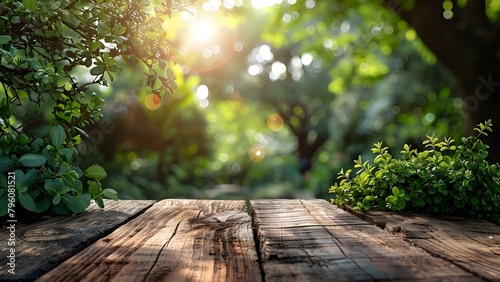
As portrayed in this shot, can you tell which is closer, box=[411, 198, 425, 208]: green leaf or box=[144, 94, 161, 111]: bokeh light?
box=[411, 198, 425, 208]: green leaf

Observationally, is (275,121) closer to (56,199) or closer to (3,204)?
(56,199)

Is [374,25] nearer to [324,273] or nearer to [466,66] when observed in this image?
[466,66]

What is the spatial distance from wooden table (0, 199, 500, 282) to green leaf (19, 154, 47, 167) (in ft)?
0.83

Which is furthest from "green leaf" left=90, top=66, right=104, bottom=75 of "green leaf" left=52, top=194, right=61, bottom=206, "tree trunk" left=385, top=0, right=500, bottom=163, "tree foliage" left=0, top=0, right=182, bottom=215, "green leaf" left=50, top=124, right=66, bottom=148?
"tree trunk" left=385, top=0, right=500, bottom=163

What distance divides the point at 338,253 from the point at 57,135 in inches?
56.7

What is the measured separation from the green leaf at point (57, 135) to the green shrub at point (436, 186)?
152cm

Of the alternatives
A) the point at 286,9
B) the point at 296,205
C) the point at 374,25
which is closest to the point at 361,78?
the point at 374,25

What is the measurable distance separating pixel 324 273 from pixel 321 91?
31499 millimetres

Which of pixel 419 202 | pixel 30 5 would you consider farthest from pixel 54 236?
pixel 419 202

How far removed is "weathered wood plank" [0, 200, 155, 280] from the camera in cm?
142

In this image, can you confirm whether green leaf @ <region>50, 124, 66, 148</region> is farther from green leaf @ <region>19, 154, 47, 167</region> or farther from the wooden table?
the wooden table

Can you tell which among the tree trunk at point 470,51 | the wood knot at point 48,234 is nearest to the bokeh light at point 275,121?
the tree trunk at point 470,51

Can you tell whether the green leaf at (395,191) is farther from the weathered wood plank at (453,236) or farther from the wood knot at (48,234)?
the wood knot at (48,234)

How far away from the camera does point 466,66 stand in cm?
731
